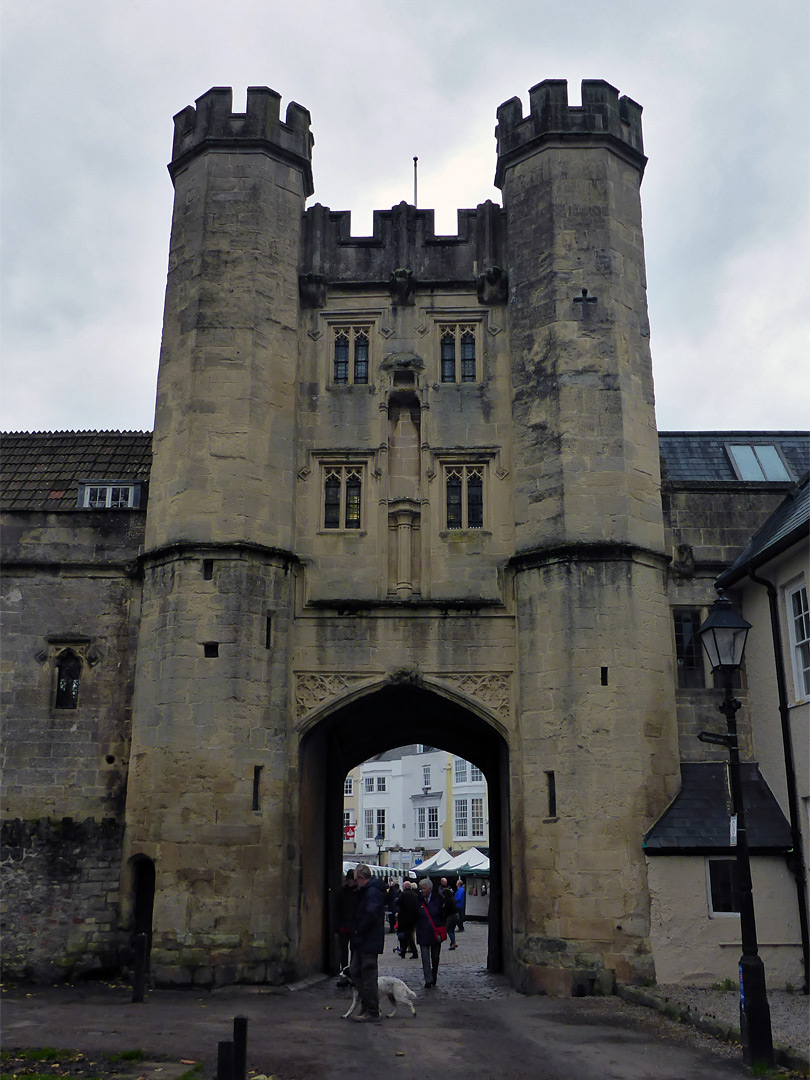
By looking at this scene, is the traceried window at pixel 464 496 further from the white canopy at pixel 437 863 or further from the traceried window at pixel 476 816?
the traceried window at pixel 476 816

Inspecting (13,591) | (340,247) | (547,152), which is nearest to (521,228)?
(547,152)

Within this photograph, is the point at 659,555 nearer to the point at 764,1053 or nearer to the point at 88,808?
the point at 764,1053

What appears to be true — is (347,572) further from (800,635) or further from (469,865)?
(469,865)

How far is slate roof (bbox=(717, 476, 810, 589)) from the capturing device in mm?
14909

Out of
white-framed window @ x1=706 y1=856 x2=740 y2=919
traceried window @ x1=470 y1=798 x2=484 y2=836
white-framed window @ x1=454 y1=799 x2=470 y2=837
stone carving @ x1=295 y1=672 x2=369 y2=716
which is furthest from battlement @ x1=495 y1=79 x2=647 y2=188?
white-framed window @ x1=454 y1=799 x2=470 y2=837

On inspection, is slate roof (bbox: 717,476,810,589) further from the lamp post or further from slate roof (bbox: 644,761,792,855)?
the lamp post

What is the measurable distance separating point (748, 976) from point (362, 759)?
14.2 metres

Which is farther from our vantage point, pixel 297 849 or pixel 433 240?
pixel 433 240

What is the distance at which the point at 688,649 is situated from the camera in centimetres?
1811

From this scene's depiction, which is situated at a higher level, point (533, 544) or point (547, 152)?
point (547, 152)

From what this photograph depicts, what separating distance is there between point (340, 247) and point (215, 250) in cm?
260

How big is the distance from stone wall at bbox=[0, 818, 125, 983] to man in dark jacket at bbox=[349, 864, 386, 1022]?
569 centimetres

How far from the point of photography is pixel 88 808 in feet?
57.8

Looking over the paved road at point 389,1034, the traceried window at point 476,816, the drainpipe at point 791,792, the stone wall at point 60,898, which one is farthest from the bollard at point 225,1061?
the traceried window at point 476,816
